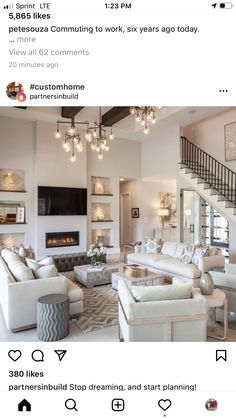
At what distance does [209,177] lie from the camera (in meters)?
6.54

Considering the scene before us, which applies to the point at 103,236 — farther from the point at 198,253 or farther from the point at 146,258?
the point at 198,253

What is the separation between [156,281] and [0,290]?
221 centimetres

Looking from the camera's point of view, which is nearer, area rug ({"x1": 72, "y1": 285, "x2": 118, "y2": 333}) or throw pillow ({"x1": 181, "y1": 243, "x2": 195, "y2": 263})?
area rug ({"x1": 72, "y1": 285, "x2": 118, "y2": 333})

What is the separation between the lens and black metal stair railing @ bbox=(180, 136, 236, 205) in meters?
6.09

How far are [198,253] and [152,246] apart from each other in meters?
1.25

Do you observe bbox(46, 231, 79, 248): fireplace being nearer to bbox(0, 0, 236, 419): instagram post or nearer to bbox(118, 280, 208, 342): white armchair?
bbox(0, 0, 236, 419): instagram post

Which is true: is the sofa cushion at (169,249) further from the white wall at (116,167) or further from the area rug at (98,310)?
the white wall at (116,167)

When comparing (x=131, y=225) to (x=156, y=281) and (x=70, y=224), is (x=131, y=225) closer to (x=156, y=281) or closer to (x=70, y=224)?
(x=70, y=224)
